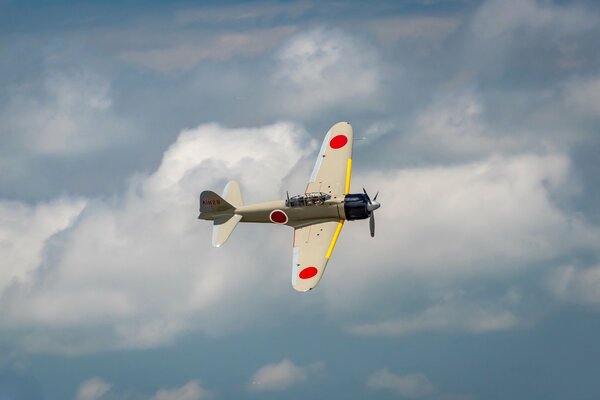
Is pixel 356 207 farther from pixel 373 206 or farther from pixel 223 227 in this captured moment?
pixel 223 227

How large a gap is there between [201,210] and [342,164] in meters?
15.9

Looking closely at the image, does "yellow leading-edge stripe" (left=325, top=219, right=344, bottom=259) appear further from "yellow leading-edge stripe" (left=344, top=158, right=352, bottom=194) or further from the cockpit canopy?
"yellow leading-edge stripe" (left=344, top=158, right=352, bottom=194)

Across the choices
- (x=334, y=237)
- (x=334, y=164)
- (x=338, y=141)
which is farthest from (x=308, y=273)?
(x=338, y=141)

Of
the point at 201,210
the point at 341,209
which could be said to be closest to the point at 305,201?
the point at 341,209

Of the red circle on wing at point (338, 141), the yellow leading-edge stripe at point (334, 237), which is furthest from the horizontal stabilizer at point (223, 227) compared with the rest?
the red circle on wing at point (338, 141)

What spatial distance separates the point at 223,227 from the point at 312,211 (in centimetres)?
963

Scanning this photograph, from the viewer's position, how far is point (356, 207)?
120438 mm

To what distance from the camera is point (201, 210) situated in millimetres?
125750

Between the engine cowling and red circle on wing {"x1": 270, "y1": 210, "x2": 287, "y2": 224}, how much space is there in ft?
22.6

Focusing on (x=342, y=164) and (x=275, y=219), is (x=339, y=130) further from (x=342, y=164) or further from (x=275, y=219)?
(x=275, y=219)

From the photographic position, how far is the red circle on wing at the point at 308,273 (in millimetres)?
114062

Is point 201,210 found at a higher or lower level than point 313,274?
higher

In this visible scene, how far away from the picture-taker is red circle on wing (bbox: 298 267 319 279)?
4491 inches

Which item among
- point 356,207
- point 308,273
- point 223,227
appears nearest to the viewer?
point 308,273
